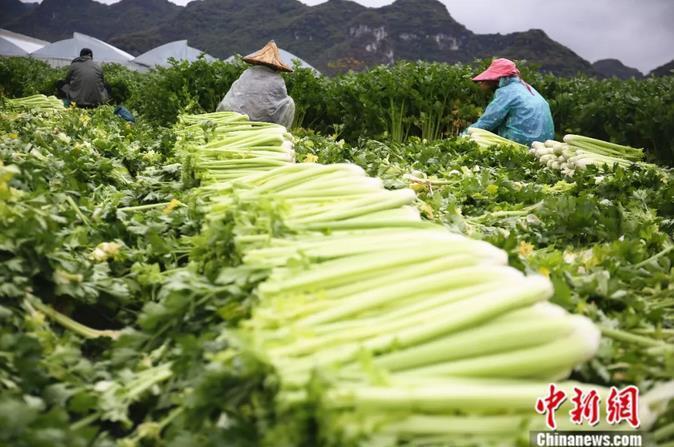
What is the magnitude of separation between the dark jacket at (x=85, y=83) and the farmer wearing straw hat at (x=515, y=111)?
9.16 m

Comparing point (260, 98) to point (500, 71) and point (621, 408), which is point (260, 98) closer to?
point (500, 71)

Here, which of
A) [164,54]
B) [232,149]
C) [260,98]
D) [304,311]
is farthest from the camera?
[164,54]

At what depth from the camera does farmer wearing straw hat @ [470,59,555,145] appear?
25.8 feet

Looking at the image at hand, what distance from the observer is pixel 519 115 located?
7.92 m

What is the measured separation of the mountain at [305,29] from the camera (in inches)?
2906

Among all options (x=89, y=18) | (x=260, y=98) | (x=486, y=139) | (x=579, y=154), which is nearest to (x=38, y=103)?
(x=260, y=98)

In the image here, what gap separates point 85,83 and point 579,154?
11.0 metres

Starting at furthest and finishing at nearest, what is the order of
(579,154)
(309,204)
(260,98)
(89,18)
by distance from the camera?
(89,18) → (260,98) → (579,154) → (309,204)

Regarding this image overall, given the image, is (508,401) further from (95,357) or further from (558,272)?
(95,357)

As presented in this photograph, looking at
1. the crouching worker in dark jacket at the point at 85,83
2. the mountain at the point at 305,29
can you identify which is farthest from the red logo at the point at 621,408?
the mountain at the point at 305,29

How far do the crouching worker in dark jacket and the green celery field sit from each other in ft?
30.3

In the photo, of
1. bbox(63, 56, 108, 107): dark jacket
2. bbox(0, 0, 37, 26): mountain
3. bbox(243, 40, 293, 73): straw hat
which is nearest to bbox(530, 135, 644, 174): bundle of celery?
bbox(243, 40, 293, 73): straw hat

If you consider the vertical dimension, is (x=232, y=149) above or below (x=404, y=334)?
above

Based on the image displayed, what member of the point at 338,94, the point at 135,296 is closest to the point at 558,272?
the point at 135,296
